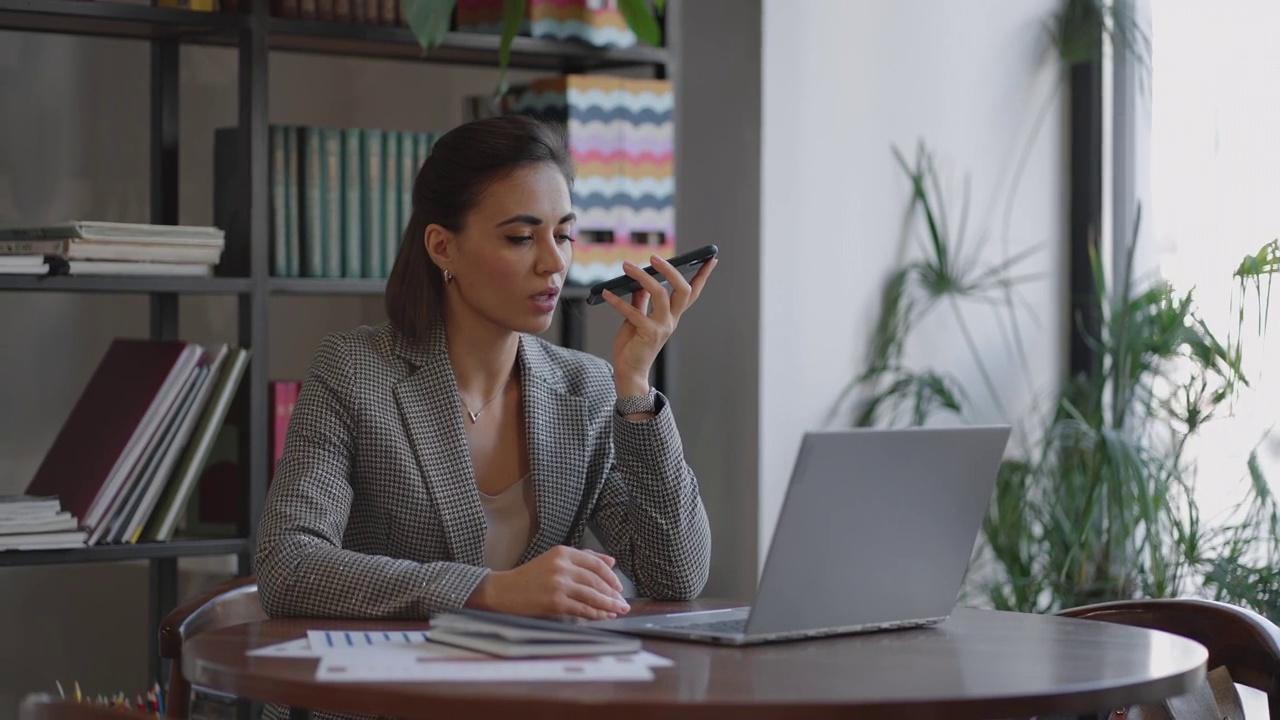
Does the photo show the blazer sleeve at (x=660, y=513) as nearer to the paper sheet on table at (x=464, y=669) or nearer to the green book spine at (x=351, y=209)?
the paper sheet on table at (x=464, y=669)

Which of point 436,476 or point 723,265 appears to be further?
point 723,265

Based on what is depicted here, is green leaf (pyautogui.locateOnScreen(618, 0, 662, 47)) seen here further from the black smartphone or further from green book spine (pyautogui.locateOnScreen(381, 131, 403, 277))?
the black smartphone

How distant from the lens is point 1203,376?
3.15 metres

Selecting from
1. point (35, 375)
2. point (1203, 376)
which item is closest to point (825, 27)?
point (1203, 376)

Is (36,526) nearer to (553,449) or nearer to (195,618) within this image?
(195,618)

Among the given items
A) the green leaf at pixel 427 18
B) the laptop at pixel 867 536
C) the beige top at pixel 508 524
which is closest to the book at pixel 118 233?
the green leaf at pixel 427 18

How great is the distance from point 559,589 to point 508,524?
466 millimetres

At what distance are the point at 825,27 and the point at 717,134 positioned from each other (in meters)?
0.31

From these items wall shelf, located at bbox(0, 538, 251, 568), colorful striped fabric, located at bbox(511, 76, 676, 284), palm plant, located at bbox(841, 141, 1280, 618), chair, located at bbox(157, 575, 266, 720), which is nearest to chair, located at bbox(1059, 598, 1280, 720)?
chair, located at bbox(157, 575, 266, 720)

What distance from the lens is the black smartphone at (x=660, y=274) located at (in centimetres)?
196

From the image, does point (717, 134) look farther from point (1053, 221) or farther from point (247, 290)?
point (247, 290)

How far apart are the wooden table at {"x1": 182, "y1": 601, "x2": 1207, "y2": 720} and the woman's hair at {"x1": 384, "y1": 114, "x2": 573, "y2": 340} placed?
2.06ft

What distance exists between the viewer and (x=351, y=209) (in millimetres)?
2875

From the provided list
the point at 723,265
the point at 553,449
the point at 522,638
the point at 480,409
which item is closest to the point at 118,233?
the point at 480,409
